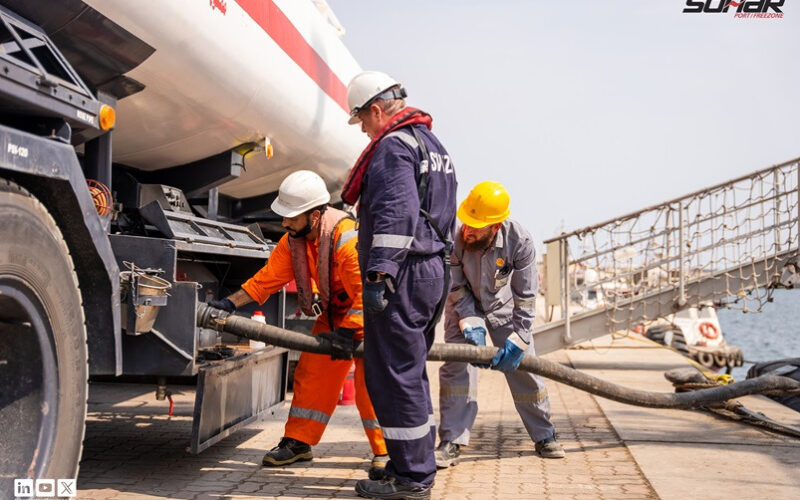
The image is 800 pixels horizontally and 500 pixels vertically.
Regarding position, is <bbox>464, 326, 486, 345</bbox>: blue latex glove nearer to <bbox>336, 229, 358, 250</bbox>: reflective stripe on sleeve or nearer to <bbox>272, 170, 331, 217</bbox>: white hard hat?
<bbox>336, 229, 358, 250</bbox>: reflective stripe on sleeve

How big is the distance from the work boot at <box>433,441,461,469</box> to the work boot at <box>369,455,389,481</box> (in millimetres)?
352

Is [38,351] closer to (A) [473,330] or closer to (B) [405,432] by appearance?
(B) [405,432]

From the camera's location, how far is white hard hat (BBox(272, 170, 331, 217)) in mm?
4285

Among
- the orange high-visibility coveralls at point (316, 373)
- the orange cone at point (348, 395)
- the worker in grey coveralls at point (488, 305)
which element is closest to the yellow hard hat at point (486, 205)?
the worker in grey coveralls at point (488, 305)

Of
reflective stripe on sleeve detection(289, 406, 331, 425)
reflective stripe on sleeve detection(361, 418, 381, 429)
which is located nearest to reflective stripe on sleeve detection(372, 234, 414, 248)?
reflective stripe on sleeve detection(361, 418, 381, 429)

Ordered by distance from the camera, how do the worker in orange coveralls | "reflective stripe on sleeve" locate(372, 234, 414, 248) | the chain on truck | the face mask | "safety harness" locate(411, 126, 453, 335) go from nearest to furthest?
the chain on truck
"reflective stripe on sleeve" locate(372, 234, 414, 248)
"safety harness" locate(411, 126, 453, 335)
the worker in orange coveralls
the face mask

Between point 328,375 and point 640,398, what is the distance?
1.76 meters

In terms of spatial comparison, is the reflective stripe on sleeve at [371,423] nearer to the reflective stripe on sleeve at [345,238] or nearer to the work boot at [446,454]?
the work boot at [446,454]

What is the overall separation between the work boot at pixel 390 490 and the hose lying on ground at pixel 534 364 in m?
0.60

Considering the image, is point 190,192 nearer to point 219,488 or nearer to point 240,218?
point 240,218

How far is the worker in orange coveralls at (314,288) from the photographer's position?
167 inches

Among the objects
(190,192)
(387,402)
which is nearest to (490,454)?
(387,402)

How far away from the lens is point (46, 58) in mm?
2896

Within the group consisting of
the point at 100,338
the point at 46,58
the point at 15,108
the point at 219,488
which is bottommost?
the point at 219,488
